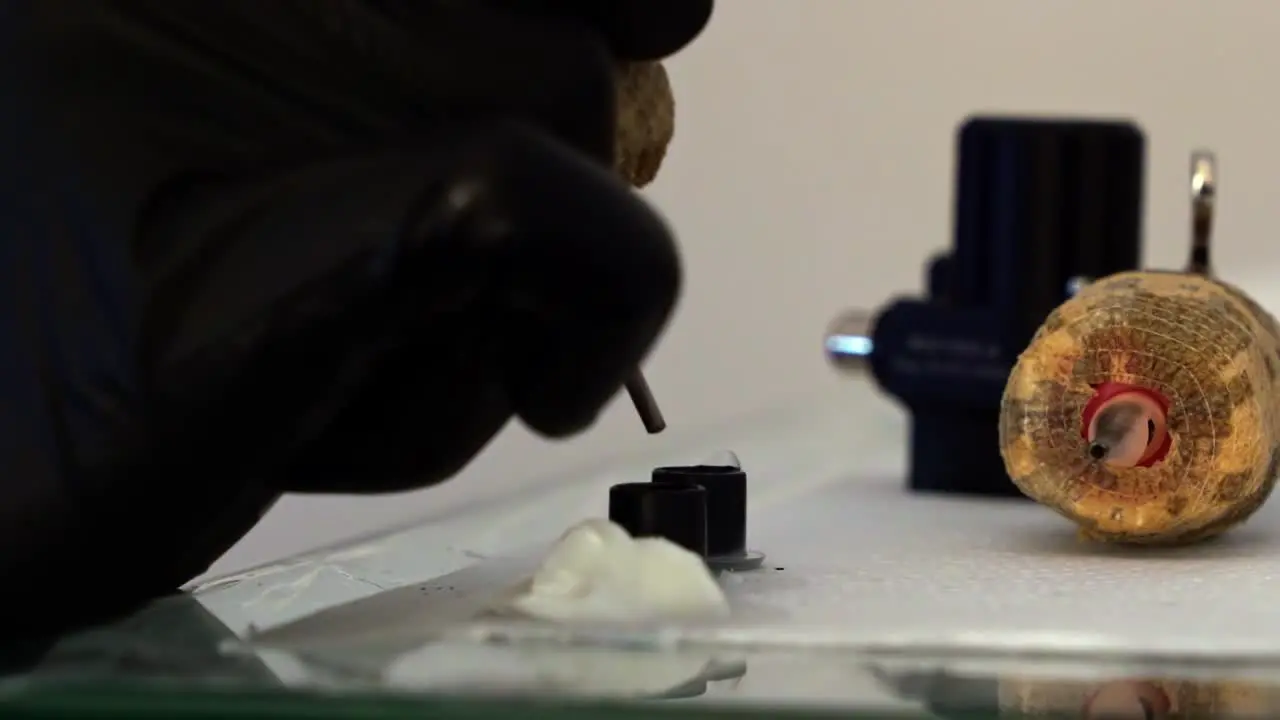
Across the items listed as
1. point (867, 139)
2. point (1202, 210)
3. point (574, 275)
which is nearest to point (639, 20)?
point (574, 275)

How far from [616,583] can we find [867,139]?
2.96ft

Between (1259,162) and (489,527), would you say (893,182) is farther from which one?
(489,527)

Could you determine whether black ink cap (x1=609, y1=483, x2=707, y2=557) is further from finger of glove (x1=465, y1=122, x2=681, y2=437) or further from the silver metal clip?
the silver metal clip

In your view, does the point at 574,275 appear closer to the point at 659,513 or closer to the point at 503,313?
the point at 503,313

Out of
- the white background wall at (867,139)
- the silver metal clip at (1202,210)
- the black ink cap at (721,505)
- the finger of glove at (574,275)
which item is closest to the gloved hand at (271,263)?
the finger of glove at (574,275)

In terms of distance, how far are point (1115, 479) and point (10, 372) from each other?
0.30 m

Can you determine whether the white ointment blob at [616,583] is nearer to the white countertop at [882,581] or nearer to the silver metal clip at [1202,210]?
the white countertop at [882,581]

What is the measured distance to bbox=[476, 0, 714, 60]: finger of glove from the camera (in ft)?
1.20

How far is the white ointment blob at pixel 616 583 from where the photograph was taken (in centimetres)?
36

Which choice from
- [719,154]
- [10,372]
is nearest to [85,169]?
[10,372]

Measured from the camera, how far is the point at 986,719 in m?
0.28

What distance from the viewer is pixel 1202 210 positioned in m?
0.61

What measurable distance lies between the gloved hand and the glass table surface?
35mm

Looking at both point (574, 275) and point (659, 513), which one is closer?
point (574, 275)
